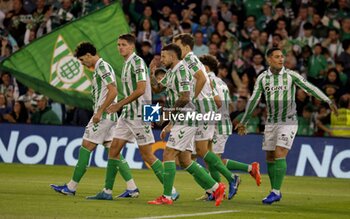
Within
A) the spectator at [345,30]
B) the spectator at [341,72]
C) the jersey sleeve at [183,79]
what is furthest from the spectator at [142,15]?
the jersey sleeve at [183,79]

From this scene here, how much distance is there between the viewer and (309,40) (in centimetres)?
2497

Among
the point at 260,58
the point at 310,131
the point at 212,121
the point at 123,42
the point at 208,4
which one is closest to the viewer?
A: the point at 123,42

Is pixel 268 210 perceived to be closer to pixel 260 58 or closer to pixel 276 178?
pixel 276 178

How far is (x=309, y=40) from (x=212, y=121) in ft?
30.6

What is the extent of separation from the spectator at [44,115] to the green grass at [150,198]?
258 cm

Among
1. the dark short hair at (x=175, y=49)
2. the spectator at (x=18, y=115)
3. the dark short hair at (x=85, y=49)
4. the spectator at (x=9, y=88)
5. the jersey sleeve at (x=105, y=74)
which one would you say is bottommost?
the spectator at (x=18, y=115)

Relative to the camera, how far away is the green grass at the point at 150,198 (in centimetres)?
1300

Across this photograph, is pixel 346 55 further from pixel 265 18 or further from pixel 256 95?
pixel 256 95

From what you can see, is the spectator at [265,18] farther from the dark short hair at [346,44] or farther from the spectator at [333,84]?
the spectator at [333,84]

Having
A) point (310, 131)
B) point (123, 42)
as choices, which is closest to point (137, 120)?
point (123, 42)

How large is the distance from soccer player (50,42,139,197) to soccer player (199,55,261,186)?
2.08 m

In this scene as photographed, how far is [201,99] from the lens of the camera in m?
15.1

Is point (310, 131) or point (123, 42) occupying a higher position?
Result: point (123, 42)

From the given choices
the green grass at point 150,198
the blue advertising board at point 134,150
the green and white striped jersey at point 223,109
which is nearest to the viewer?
the green grass at point 150,198
